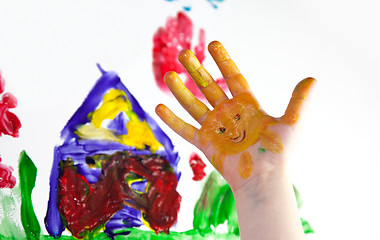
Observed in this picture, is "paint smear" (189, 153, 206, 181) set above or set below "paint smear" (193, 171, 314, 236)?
above

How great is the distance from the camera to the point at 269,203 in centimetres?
72

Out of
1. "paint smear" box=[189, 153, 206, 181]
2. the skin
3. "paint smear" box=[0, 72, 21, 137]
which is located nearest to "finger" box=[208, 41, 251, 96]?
the skin

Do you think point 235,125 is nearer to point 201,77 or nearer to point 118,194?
point 201,77

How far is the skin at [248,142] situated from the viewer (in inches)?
28.1

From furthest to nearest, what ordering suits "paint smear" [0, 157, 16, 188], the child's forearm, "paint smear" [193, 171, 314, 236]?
1. "paint smear" [193, 171, 314, 236]
2. "paint smear" [0, 157, 16, 188]
3. the child's forearm

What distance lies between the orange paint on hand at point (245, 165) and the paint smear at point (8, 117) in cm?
45

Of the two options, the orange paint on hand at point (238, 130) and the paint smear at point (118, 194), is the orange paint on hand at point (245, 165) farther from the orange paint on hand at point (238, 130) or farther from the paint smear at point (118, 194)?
the paint smear at point (118, 194)

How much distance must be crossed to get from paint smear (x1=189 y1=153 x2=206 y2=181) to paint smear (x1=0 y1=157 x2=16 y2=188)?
371 millimetres

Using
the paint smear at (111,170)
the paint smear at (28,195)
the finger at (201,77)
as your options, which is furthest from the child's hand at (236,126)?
the paint smear at (28,195)

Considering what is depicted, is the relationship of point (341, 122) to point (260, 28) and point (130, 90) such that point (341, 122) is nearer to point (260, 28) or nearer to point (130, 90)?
point (260, 28)

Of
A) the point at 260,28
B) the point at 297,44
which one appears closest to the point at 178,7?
the point at 260,28

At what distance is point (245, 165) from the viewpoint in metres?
0.74

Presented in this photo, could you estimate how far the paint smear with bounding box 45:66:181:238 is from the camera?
0.86 meters

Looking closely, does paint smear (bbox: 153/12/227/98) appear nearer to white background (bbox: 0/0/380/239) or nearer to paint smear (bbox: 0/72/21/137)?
white background (bbox: 0/0/380/239)
